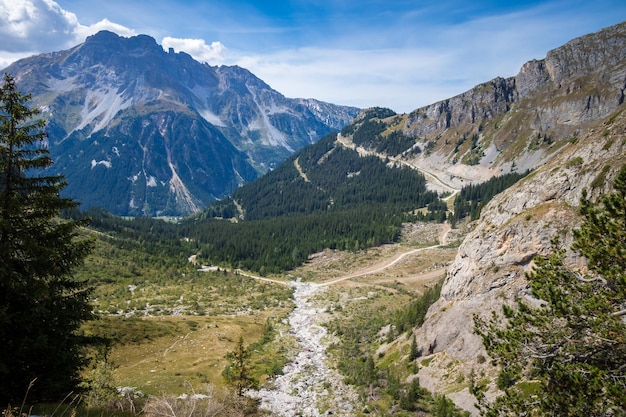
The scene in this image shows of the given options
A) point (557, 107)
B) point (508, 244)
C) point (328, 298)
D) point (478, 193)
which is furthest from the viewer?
point (557, 107)

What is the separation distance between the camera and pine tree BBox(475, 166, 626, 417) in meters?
11.9

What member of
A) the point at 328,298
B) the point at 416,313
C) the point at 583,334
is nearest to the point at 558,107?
the point at 328,298

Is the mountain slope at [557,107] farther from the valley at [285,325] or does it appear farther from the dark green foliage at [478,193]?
the valley at [285,325]

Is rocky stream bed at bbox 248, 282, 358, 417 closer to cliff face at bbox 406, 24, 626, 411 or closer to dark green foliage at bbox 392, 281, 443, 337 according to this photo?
cliff face at bbox 406, 24, 626, 411

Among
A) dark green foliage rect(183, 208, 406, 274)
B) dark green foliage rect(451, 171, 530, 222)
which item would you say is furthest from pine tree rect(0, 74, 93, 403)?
dark green foliage rect(451, 171, 530, 222)

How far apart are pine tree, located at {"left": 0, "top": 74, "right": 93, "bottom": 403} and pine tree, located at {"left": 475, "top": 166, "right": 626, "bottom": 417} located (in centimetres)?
1801

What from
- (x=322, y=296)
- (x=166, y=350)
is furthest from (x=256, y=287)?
(x=166, y=350)

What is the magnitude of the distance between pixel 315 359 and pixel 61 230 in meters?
41.5

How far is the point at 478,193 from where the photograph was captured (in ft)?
503

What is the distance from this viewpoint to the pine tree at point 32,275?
1520cm

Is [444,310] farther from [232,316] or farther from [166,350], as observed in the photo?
[232,316]

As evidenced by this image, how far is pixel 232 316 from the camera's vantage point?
2948 inches

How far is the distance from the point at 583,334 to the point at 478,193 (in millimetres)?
152770

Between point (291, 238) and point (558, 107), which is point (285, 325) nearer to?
point (291, 238)
